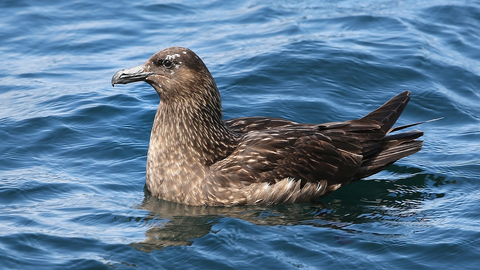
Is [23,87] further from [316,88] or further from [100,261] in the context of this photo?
[100,261]

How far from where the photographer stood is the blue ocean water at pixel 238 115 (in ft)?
21.7

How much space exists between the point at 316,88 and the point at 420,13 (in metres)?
4.01

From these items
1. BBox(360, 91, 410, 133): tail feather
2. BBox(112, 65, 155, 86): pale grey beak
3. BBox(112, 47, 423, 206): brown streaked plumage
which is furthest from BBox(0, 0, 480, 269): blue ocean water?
BBox(112, 65, 155, 86): pale grey beak

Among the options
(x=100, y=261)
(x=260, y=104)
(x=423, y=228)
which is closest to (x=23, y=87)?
(x=260, y=104)

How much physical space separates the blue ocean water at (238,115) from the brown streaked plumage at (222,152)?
187mm

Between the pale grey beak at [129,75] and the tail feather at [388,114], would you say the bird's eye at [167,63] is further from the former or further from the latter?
the tail feather at [388,114]

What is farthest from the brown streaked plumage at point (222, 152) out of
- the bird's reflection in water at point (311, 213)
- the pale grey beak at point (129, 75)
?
the bird's reflection in water at point (311, 213)

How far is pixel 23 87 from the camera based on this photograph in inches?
430

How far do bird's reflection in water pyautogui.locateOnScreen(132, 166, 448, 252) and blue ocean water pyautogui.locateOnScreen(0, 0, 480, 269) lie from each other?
2 cm

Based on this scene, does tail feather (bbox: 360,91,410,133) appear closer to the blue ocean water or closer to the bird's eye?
the blue ocean water

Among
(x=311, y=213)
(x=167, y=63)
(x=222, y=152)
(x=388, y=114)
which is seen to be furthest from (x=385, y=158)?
(x=167, y=63)

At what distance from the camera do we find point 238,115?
10.0 meters

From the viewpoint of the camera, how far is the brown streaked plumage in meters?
7.50

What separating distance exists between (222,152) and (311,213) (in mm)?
1118
